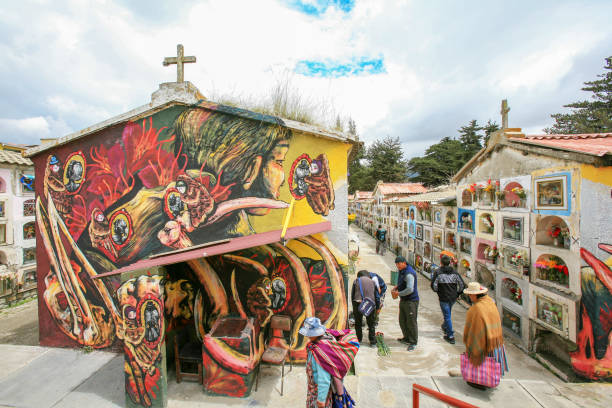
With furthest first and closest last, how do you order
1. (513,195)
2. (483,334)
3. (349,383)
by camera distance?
(513,195) → (349,383) → (483,334)

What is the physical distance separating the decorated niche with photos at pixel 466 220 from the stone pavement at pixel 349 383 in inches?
167

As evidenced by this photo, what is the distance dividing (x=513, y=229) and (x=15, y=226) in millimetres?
19351

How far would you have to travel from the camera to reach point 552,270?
6.62m

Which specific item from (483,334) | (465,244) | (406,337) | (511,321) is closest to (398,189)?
(465,244)

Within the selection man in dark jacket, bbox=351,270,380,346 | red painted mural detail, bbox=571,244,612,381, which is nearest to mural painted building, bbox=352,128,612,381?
red painted mural detail, bbox=571,244,612,381

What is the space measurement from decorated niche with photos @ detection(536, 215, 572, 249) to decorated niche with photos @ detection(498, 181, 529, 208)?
0.62 meters

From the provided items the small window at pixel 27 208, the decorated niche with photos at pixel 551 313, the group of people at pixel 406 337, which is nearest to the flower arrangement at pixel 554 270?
the decorated niche with photos at pixel 551 313

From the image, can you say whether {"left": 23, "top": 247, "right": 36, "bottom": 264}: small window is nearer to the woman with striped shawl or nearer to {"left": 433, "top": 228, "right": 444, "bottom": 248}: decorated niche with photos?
the woman with striped shawl

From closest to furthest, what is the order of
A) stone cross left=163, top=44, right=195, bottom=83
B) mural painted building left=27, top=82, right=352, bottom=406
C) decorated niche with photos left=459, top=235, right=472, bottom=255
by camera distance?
mural painted building left=27, top=82, right=352, bottom=406
stone cross left=163, top=44, right=195, bottom=83
decorated niche with photos left=459, top=235, right=472, bottom=255

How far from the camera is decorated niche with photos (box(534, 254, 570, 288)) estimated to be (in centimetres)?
628

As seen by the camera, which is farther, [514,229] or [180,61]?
[514,229]

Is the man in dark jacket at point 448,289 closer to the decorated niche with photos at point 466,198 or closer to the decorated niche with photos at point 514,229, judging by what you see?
the decorated niche with photos at point 514,229

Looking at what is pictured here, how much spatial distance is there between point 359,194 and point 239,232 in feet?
106

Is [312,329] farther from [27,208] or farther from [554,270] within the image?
[27,208]
